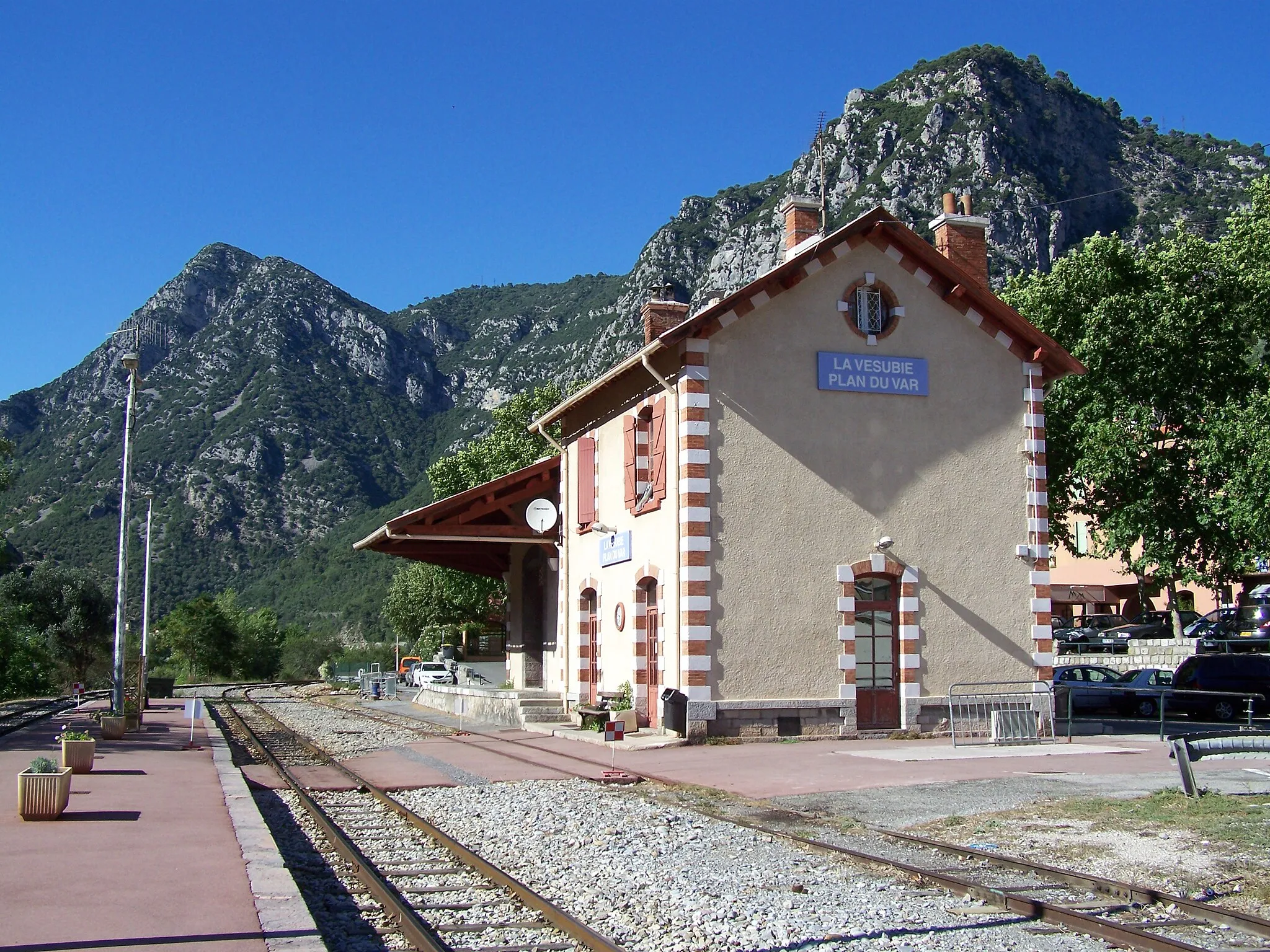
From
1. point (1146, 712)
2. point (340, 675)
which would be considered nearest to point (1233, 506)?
point (1146, 712)

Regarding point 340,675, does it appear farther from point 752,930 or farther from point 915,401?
point 752,930

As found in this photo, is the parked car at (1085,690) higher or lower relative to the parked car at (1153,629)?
lower

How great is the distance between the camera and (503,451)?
43.3 metres

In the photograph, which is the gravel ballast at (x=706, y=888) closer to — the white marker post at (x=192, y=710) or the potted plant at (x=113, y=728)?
the white marker post at (x=192, y=710)

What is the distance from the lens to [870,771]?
555 inches

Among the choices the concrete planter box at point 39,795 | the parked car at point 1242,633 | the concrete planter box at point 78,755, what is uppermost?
the parked car at point 1242,633

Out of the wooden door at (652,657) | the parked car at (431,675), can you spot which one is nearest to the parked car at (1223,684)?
the wooden door at (652,657)

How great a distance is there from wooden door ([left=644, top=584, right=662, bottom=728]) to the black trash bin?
1.22m

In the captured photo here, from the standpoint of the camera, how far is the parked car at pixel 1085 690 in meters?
21.2

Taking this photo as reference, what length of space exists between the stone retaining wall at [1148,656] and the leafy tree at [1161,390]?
12.1 ft

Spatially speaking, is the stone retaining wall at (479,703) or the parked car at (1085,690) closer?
the parked car at (1085,690)

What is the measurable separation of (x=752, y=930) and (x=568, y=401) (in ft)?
55.5

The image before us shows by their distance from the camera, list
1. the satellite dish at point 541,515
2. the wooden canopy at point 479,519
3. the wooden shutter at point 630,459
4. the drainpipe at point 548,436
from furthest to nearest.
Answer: the satellite dish at point 541,515
the drainpipe at point 548,436
the wooden canopy at point 479,519
the wooden shutter at point 630,459

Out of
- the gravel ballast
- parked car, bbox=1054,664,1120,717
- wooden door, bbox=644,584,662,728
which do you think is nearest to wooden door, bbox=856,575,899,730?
parked car, bbox=1054,664,1120,717
